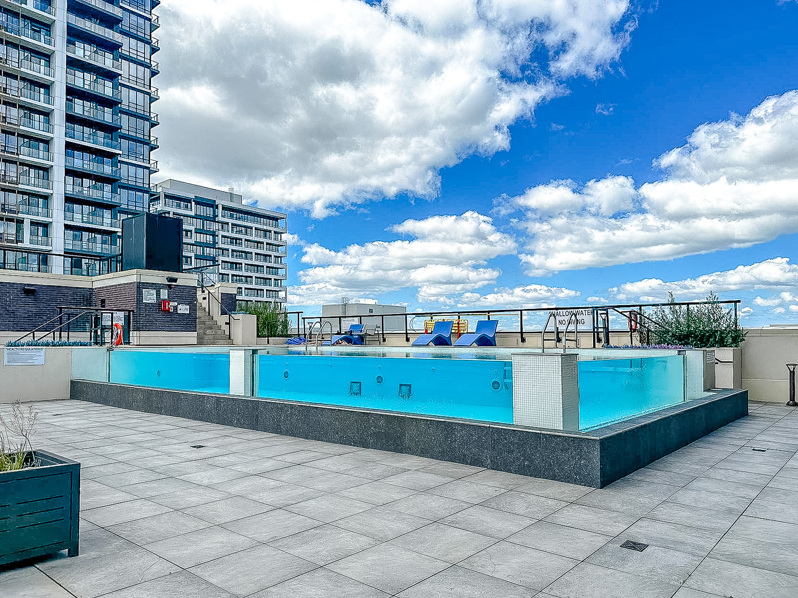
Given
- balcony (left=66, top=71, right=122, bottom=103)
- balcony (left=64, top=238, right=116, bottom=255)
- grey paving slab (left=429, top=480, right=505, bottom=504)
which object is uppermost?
balcony (left=66, top=71, right=122, bottom=103)

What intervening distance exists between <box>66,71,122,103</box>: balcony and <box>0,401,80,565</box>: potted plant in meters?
47.8

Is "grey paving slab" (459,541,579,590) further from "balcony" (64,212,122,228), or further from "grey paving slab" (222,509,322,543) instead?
"balcony" (64,212,122,228)

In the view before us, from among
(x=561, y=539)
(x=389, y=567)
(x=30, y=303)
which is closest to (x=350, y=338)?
(x=30, y=303)

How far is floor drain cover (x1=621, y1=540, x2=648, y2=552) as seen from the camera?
349cm

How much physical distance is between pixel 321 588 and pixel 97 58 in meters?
51.4

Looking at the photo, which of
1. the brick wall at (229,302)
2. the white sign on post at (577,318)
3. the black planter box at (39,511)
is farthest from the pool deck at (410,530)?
the brick wall at (229,302)

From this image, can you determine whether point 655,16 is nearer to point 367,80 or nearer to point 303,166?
point 367,80

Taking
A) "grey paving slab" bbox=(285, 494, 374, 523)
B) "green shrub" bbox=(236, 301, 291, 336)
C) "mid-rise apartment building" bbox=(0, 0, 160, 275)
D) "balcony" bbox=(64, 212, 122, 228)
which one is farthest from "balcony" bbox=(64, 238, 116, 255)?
"grey paving slab" bbox=(285, 494, 374, 523)

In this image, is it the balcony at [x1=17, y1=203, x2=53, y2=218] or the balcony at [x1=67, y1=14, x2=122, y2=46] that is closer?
the balcony at [x1=17, y1=203, x2=53, y2=218]

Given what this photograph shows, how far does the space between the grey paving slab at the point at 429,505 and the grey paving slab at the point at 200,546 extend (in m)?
1.23

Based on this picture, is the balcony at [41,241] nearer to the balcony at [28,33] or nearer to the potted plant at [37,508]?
the balcony at [28,33]

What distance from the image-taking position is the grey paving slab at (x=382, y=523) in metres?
3.76

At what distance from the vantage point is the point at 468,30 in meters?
12.7

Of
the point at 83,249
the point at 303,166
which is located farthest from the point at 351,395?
the point at 83,249
